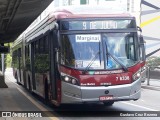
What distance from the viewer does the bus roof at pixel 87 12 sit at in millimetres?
12065

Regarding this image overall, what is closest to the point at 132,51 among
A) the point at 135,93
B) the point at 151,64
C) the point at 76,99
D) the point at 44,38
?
the point at 135,93

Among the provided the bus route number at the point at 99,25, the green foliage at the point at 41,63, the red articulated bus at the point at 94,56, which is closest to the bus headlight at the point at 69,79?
the red articulated bus at the point at 94,56

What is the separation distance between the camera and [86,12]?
1230 cm

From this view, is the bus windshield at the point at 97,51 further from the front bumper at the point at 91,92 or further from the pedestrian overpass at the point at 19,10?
the pedestrian overpass at the point at 19,10

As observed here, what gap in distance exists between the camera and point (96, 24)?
1193 cm

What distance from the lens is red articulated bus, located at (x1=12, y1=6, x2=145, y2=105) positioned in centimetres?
1137

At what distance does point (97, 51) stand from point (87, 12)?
1389 mm

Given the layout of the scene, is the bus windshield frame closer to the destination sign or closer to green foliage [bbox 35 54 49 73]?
the destination sign

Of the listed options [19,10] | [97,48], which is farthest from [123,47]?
[19,10]

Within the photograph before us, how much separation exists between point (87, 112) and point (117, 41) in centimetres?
253

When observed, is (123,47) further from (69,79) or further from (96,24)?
(69,79)

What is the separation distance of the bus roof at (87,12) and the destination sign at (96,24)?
0.77 ft

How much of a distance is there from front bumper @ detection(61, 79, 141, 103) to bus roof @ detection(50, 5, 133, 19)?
6.66ft

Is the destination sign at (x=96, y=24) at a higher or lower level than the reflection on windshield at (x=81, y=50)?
higher
